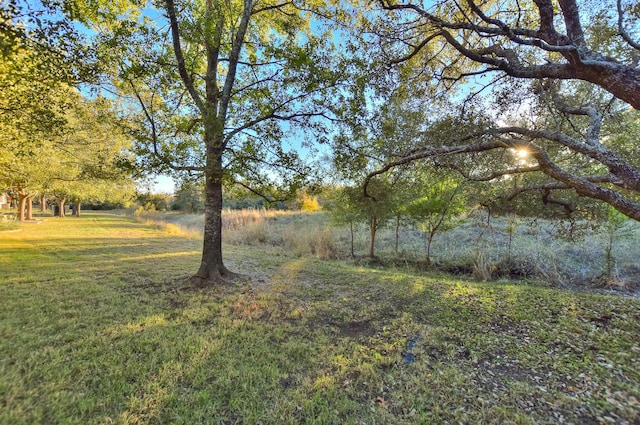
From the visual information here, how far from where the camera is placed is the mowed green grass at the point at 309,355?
2.23 m

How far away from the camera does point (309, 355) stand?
309cm

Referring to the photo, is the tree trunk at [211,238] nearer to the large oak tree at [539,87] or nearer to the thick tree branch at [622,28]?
the large oak tree at [539,87]

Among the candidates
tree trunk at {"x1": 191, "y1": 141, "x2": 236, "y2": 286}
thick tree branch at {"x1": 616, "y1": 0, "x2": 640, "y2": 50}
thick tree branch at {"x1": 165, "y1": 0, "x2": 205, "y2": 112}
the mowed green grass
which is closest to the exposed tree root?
tree trunk at {"x1": 191, "y1": 141, "x2": 236, "y2": 286}

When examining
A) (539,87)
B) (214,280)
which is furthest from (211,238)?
(539,87)

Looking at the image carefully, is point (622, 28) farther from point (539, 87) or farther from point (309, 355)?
point (309, 355)

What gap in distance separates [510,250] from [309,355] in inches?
381

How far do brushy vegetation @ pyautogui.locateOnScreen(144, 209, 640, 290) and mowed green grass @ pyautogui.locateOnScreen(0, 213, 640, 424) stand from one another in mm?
3867

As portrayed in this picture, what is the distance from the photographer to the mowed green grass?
2.23 metres

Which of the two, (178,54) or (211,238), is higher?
(178,54)

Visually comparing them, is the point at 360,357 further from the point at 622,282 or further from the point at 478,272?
the point at 622,282

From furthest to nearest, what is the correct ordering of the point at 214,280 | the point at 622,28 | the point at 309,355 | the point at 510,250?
the point at 510,250 < the point at 214,280 < the point at 622,28 < the point at 309,355

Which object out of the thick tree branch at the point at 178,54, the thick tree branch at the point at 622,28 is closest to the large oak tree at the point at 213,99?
the thick tree branch at the point at 178,54

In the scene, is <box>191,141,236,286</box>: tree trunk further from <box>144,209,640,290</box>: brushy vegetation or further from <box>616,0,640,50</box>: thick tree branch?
<box>616,0,640,50</box>: thick tree branch

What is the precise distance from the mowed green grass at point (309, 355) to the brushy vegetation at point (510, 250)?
3867 mm
